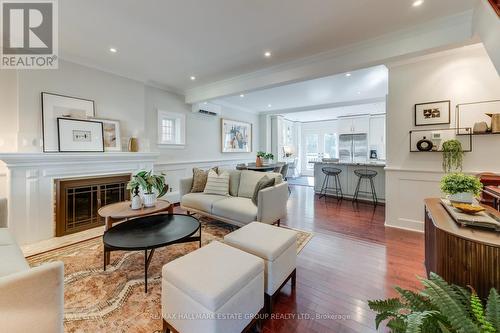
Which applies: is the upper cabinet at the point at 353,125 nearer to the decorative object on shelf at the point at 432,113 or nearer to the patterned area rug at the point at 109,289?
the decorative object on shelf at the point at 432,113

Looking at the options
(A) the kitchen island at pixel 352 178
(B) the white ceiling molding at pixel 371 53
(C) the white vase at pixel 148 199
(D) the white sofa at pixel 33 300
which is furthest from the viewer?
(A) the kitchen island at pixel 352 178

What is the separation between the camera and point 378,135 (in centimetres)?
803

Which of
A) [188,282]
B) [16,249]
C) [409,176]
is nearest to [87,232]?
[16,249]

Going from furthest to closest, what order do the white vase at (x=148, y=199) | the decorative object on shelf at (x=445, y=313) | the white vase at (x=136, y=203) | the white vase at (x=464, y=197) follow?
the white vase at (x=148, y=199)
the white vase at (x=136, y=203)
the white vase at (x=464, y=197)
the decorative object on shelf at (x=445, y=313)

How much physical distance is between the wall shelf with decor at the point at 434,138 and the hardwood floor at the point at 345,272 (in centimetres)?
130

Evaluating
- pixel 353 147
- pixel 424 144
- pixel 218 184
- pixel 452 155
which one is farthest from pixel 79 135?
pixel 353 147

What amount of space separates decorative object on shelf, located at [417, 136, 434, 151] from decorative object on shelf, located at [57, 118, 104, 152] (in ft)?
16.8

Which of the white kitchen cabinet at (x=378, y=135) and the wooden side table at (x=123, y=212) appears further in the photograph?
the white kitchen cabinet at (x=378, y=135)

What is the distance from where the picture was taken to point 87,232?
129 inches

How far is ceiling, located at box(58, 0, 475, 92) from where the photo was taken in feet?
7.05

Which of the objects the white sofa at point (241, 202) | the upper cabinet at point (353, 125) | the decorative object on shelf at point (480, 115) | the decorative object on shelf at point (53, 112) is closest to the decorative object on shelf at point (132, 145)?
the decorative object on shelf at point (53, 112)

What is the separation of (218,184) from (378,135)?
716 cm

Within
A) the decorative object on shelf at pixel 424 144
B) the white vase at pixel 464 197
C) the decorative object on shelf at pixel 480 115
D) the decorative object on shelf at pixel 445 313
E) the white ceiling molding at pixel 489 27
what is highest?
the white ceiling molding at pixel 489 27

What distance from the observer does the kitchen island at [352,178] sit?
4999mm
